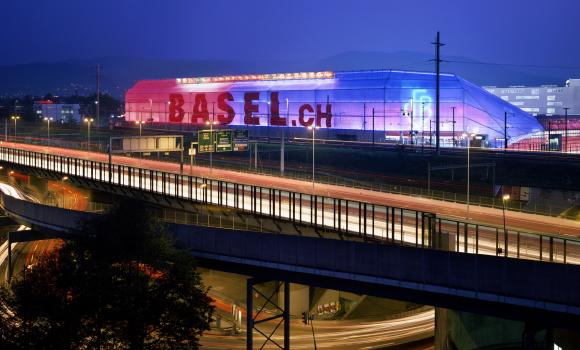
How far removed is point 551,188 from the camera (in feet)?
184

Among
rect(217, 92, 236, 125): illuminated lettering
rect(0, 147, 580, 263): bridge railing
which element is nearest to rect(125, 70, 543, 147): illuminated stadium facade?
rect(217, 92, 236, 125): illuminated lettering

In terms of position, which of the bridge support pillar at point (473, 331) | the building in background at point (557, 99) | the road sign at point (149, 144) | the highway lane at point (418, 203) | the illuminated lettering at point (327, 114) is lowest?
the bridge support pillar at point (473, 331)

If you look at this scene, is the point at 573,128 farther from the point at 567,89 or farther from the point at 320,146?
the point at 567,89

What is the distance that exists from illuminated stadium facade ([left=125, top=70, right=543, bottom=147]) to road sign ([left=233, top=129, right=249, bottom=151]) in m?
24.8

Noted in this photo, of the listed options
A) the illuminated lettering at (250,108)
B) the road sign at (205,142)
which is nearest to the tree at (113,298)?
the road sign at (205,142)

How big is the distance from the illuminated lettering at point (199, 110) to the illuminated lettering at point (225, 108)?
10.6ft

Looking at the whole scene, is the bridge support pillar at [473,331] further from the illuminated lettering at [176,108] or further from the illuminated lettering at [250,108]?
the illuminated lettering at [176,108]

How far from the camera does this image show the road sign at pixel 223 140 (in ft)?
199

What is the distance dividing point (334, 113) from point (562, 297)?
77095 millimetres

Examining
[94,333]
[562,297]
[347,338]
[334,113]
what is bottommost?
[347,338]

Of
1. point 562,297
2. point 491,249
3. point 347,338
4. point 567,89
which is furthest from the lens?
point 567,89

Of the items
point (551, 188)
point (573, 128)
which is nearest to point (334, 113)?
point (573, 128)

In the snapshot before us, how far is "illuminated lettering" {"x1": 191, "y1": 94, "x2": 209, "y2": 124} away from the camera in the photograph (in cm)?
11631

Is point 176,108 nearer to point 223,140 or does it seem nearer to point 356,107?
point 356,107
